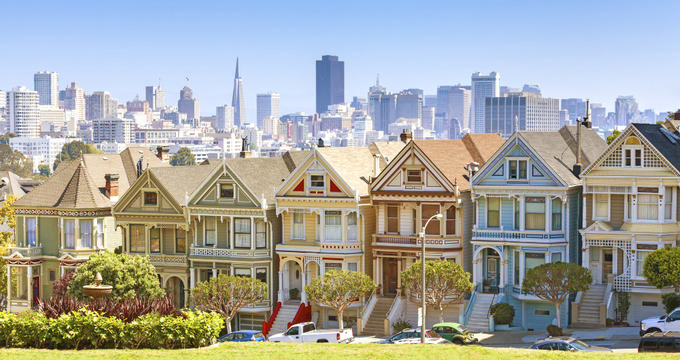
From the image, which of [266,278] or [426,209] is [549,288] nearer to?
[426,209]

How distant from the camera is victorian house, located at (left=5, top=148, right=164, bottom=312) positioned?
6594 cm

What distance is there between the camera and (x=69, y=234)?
66.1 meters

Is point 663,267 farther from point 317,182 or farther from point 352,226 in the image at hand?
point 317,182

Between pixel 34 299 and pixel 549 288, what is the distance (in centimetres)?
3052

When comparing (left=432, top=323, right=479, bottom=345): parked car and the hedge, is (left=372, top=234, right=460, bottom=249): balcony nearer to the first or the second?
(left=432, top=323, right=479, bottom=345): parked car

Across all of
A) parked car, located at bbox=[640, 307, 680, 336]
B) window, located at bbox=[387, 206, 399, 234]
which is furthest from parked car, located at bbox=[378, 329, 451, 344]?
window, located at bbox=[387, 206, 399, 234]

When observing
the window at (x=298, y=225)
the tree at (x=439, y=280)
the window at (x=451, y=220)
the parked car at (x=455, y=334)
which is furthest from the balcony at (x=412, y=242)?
the parked car at (x=455, y=334)

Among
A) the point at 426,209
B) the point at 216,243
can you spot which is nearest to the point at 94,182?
the point at 216,243

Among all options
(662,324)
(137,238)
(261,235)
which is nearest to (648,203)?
(662,324)

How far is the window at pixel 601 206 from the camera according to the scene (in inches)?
2190

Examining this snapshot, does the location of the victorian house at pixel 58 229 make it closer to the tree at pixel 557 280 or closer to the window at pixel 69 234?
the window at pixel 69 234

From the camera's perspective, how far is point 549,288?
53.5 m

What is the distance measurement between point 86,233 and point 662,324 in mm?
33198

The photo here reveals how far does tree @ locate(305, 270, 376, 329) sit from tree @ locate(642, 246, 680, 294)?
1359 centimetres
